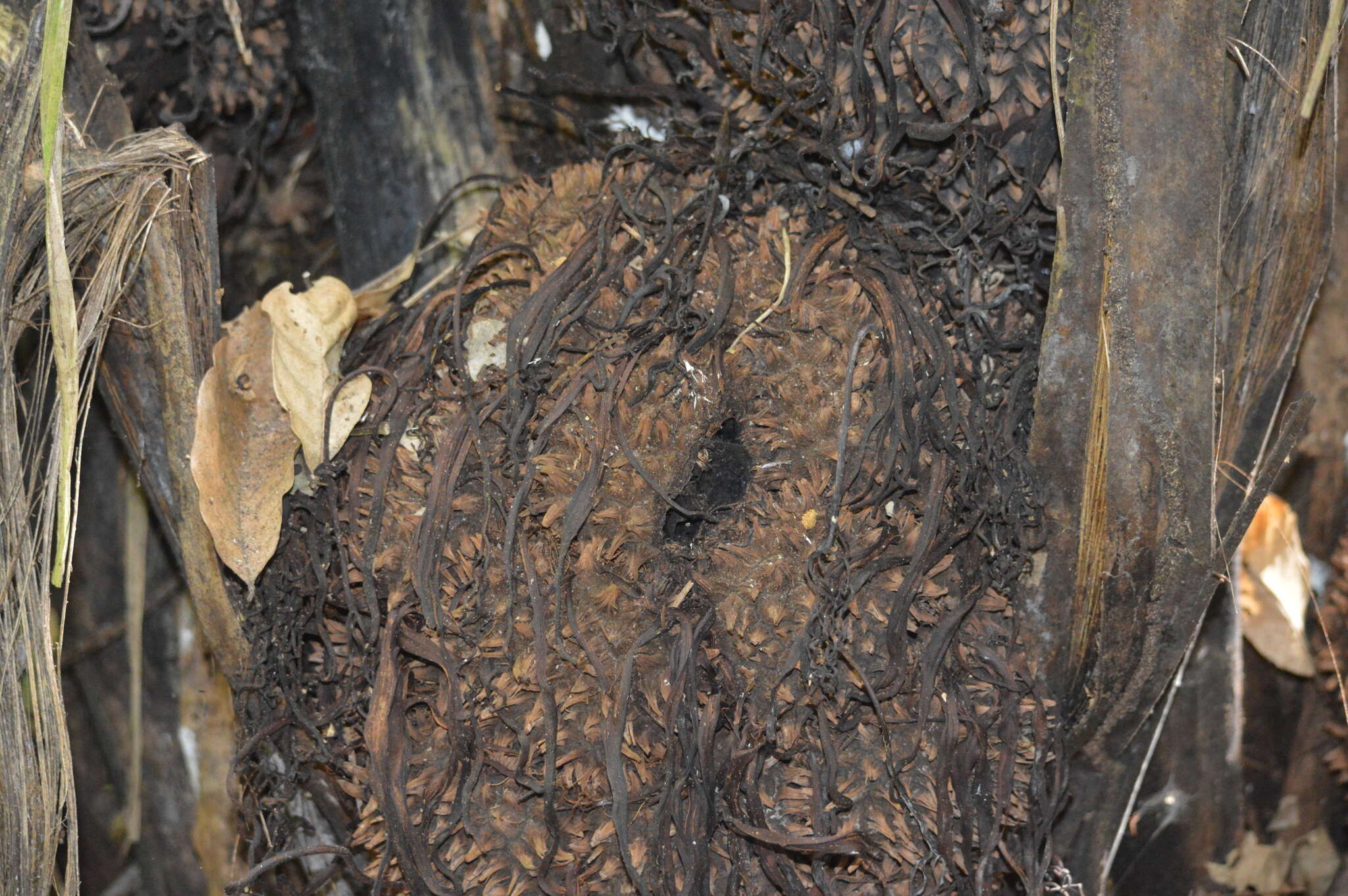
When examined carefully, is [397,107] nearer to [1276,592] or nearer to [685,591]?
[685,591]

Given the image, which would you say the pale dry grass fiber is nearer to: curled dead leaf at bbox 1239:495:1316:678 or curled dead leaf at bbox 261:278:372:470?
curled dead leaf at bbox 261:278:372:470

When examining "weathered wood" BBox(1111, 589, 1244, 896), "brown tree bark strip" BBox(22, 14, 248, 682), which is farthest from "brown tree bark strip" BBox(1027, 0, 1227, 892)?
"brown tree bark strip" BBox(22, 14, 248, 682)

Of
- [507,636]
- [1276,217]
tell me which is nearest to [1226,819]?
[1276,217]

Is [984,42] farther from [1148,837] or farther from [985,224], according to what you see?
[1148,837]

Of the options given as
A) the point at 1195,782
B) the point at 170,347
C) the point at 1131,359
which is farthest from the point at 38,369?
the point at 1195,782

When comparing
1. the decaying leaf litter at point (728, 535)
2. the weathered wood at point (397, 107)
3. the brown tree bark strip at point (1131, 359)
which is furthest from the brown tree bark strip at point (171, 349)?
the brown tree bark strip at point (1131, 359)

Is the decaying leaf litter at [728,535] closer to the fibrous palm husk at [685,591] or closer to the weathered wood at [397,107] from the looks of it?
the fibrous palm husk at [685,591]
